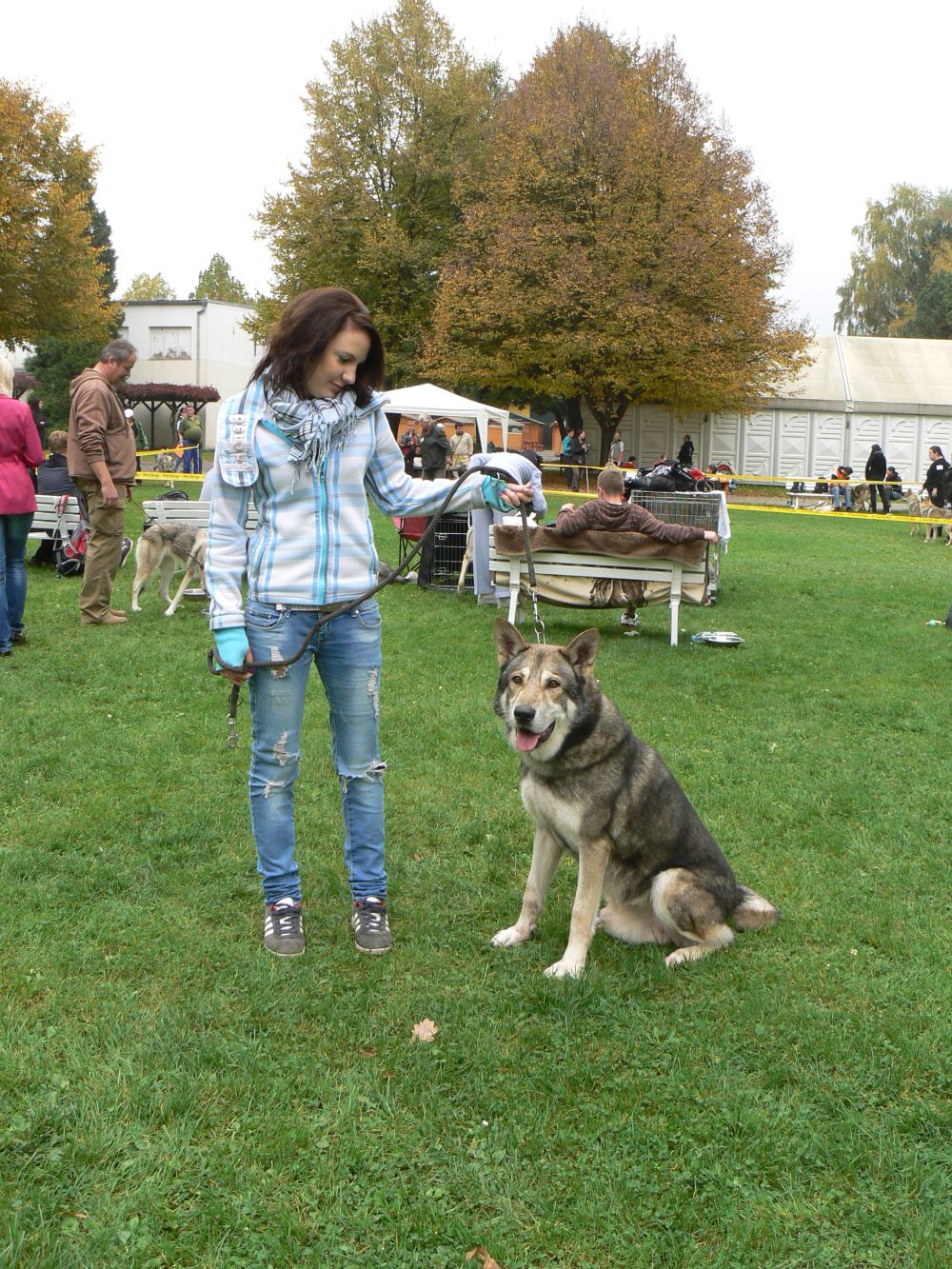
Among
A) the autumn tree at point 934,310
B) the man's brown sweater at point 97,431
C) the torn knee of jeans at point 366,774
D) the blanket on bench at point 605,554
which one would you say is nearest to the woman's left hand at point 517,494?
the torn knee of jeans at point 366,774

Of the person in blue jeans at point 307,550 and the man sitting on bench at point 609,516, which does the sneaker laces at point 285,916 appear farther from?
the man sitting on bench at point 609,516

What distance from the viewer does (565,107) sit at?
31.5 meters

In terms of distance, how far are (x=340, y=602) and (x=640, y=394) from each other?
105 ft

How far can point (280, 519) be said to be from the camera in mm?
3389

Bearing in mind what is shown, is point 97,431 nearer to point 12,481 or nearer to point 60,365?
point 12,481

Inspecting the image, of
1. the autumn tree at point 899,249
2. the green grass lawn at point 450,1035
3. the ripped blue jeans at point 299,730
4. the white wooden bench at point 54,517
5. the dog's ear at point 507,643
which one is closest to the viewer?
the green grass lawn at point 450,1035

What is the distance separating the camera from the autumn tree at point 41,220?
2484cm

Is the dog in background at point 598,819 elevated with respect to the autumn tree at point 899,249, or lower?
lower

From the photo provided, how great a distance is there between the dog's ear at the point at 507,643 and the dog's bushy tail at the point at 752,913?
1304 millimetres

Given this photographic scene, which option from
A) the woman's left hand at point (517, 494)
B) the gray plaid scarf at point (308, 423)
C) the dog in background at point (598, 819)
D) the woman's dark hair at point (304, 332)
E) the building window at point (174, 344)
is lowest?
the dog in background at point (598, 819)

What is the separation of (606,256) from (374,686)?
29.6 m

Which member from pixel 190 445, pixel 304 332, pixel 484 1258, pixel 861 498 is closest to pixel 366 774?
pixel 304 332

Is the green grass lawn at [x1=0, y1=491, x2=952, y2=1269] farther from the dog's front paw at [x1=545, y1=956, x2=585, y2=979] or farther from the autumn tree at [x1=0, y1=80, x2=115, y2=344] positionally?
the autumn tree at [x1=0, y1=80, x2=115, y2=344]

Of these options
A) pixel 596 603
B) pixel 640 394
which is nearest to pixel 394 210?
pixel 640 394
